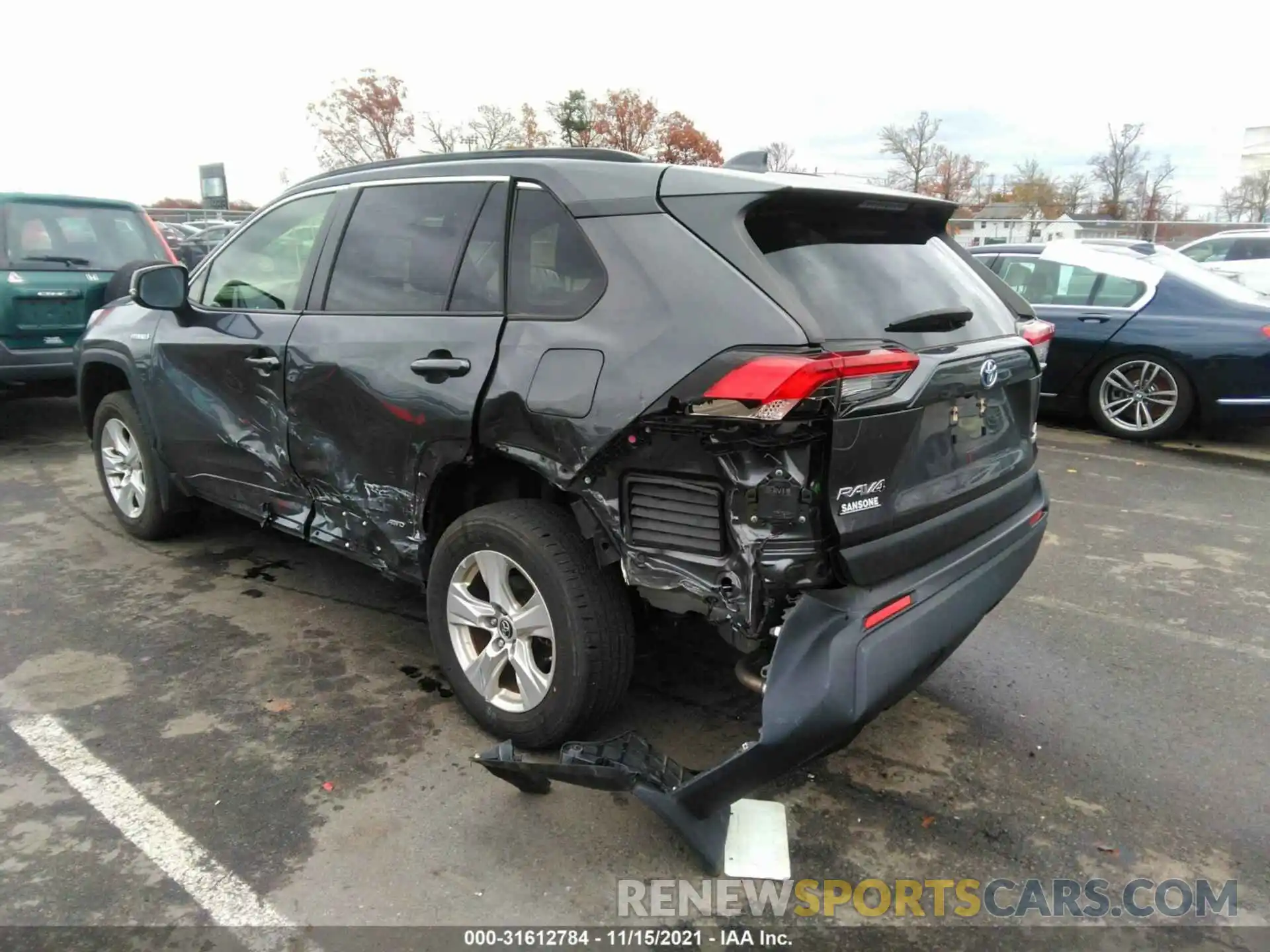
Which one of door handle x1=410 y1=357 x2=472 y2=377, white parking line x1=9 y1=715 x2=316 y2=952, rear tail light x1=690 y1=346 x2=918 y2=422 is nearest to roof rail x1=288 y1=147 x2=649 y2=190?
door handle x1=410 y1=357 x2=472 y2=377

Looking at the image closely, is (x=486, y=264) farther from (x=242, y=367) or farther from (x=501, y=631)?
(x=242, y=367)

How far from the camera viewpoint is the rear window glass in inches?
94.5

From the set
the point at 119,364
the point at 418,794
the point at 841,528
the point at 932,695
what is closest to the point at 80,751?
the point at 418,794

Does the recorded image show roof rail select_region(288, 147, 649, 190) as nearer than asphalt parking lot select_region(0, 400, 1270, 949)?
No

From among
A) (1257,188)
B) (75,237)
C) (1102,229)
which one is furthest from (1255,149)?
(75,237)

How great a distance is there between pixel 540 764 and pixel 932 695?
66.8 inches

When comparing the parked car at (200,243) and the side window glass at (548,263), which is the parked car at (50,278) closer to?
the parked car at (200,243)

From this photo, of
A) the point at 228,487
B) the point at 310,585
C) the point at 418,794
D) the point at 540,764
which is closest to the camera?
the point at 540,764

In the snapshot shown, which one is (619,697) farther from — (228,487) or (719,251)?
(228,487)

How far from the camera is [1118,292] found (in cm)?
758

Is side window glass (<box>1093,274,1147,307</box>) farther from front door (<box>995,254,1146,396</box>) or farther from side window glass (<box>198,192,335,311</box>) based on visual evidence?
side window glass (<box>198,192,335,311</box>)

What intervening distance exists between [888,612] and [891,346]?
28.1 inches

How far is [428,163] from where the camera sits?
333cm

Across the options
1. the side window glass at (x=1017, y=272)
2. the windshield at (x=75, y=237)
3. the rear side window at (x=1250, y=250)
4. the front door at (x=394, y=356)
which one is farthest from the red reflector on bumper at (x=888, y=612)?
the rear side window at (x=1250, y=250)
